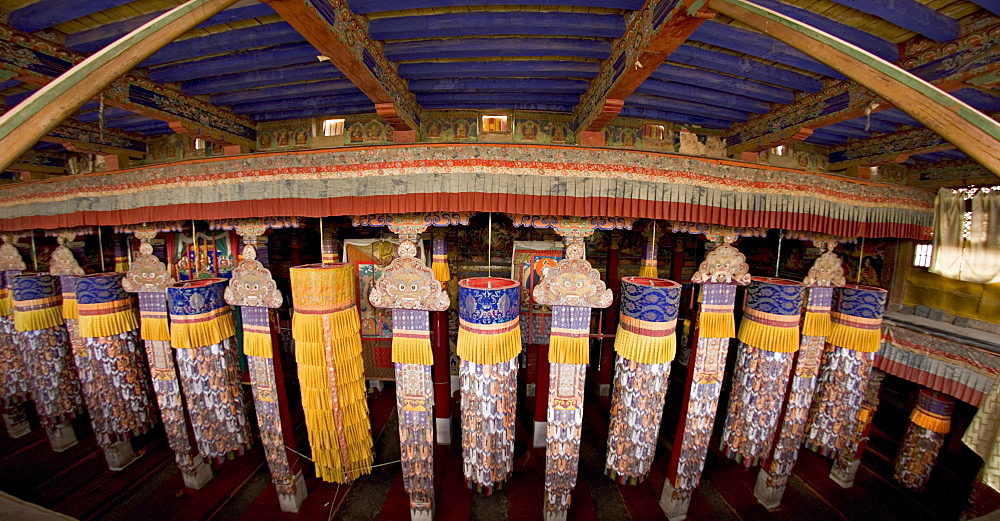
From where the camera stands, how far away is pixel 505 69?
3010 mm

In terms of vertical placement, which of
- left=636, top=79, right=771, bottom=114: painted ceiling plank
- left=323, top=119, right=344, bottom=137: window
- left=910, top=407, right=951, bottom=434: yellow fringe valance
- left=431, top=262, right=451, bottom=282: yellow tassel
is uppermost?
left=636, top=79, right=771, bottom=114: painted ceiling plank

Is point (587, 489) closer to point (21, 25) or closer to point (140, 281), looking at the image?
point (140, 281)

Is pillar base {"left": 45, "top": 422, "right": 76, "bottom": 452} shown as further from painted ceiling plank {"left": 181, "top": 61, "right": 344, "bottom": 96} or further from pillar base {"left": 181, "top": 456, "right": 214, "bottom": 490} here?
painted ceiling plank {"left": 181, "top": 61, "right": 344, "bottom": 96}

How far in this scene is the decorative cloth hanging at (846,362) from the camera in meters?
3.84

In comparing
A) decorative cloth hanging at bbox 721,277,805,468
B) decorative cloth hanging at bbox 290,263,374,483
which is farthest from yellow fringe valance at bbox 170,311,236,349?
decorative cloth hanging at bbox 721,277,805,468

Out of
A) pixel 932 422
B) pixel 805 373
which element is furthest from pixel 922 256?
pixel 805 373

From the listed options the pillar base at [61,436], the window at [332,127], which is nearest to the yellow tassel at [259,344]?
the window at [332,127]

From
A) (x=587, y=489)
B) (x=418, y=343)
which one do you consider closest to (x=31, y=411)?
(x=418, y=343)

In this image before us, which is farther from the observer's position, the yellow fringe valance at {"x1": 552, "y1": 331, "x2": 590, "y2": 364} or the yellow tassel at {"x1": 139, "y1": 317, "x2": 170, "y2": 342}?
the yellow tassel at {"x1": 139, "y1": 317, "x2": 170, "y2": 342}

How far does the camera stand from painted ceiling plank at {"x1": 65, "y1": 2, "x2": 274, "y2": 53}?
2.34m

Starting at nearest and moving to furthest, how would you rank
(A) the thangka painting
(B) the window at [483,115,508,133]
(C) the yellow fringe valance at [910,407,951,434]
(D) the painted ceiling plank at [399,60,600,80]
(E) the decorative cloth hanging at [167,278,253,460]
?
(D) the painted ceiling plank at [399,60,600,80]
(E) the decorative cloth hanging at [167,278,253,460]
(B) the window at [483,115,508,133]
(C) the yellow fringe valance at [910,407,951,434]
(A) the thangka painting

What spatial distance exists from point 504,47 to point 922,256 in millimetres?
8866

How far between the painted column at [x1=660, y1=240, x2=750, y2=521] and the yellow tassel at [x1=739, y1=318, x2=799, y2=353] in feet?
1.75

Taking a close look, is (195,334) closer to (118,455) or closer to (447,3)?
(118,455)
